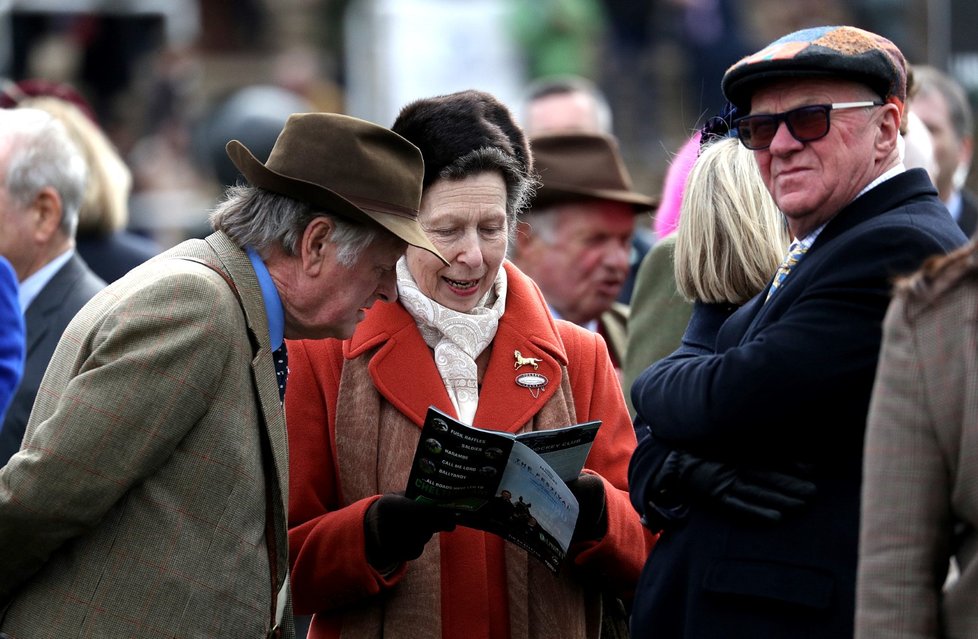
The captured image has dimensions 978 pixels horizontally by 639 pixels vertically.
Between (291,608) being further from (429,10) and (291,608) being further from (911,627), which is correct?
(429,10)

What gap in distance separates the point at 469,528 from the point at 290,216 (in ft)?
3.08

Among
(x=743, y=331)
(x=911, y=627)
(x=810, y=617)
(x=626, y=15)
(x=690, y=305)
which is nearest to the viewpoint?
(x=911, y=627)

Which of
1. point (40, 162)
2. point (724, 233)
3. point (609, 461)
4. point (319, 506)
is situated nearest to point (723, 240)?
point (724, 233)

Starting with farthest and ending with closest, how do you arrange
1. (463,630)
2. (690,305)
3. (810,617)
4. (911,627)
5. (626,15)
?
(626,15)
(690,305)
(463,630)
(810,617)
(911,627)

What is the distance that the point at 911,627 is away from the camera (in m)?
2.52

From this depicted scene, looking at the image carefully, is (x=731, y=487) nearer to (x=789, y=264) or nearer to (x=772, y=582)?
(x=772, y=582)

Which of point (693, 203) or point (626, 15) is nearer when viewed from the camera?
point (693, 203)

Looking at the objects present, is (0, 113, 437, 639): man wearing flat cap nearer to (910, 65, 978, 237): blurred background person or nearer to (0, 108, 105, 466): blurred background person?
(0, 108, 105, 466): blurred background person

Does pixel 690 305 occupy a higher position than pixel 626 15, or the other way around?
pixel 690 305

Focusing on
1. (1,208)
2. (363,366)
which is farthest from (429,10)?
(363,366)

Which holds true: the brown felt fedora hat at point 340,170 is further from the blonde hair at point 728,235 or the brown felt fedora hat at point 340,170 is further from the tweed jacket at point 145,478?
the blonde hair at point 728,235

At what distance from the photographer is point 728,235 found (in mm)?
3658

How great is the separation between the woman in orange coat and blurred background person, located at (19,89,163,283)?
100 inches

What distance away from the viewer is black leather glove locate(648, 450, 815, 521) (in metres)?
3.02
